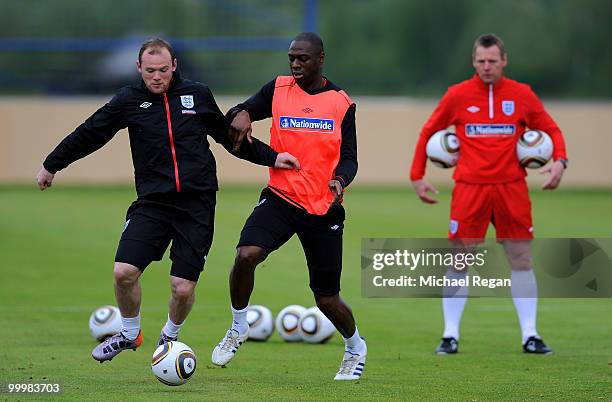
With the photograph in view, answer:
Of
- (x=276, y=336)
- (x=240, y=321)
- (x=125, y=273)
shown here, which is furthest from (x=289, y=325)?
(x=125, y=273)

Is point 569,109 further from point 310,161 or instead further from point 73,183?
point 310,161

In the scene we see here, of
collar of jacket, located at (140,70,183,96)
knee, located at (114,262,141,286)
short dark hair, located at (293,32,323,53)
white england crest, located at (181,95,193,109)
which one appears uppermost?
short dark hair, located at (293,32,323,53)

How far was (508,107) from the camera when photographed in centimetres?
1087

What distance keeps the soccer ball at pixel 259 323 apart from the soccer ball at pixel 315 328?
0.94 feet

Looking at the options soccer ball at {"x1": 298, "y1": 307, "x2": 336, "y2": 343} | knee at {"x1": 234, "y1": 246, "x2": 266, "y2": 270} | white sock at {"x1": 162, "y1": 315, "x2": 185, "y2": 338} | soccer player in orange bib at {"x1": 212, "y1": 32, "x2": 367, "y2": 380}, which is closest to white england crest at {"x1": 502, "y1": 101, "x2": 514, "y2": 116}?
soccer player in orange bib at {"x1": 212, "y1": 32, "x2": 367, "y2": 380}

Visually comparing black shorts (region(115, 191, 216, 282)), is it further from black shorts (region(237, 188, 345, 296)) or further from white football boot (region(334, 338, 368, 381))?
white football boot (region(334, 338, 368, 381))

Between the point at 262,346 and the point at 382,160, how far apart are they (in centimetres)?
1786

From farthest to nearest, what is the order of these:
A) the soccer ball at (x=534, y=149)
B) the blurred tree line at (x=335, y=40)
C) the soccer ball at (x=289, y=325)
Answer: the blurred tree line at (x=335, y=40) < the soccer ball at (x=289, y=325) < the soccer ball at (x=534, y=149)

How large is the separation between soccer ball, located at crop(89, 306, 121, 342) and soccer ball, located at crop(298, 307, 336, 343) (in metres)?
1.58

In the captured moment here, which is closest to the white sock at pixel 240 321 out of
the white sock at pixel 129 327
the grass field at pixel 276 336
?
the grass field at pixel 276 336

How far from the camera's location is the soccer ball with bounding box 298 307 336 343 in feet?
36.3

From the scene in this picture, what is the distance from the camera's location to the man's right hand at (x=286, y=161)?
889 cm

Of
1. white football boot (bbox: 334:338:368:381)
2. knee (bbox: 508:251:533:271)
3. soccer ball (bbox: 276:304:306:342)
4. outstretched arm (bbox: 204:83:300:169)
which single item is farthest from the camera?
soccer ball (bbox: 276:304:306:342)

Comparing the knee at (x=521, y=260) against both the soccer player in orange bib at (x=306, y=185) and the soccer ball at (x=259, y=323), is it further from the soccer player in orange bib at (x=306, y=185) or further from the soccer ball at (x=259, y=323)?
the soccer player in orange bib at (x=306, y=185)
